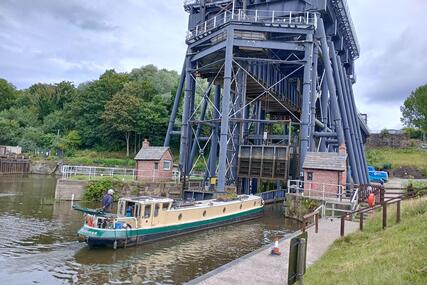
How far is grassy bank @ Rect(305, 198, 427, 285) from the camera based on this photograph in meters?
7.95

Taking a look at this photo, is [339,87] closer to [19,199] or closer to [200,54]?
[200,54]

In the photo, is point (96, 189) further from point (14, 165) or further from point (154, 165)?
point (14, 165)

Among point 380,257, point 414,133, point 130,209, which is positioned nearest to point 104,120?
point 130,209

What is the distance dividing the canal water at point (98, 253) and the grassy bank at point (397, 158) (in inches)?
→ 1769

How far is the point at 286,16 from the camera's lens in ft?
112

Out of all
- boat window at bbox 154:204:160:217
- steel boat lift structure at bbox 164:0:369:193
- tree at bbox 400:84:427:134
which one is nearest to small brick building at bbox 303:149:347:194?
steel boat lift structure at bbox 164:0:369:193

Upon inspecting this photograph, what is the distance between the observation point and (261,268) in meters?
11.4

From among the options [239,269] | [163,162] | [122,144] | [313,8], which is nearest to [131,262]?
[239,269]

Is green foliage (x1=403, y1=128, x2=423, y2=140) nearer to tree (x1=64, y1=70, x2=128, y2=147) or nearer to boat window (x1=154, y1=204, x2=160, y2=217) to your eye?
tree (x1=64, y1=70, x2=128, y2=147)

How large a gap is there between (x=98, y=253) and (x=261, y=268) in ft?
25.1

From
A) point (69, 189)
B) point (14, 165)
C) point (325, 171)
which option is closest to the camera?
point (325, 171)

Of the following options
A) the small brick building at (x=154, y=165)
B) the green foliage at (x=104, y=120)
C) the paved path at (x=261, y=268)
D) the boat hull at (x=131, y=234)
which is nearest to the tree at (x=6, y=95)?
the green foliage at (x=104, y=120)

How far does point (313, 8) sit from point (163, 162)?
1853 centimetres

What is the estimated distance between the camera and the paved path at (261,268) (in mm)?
10120
